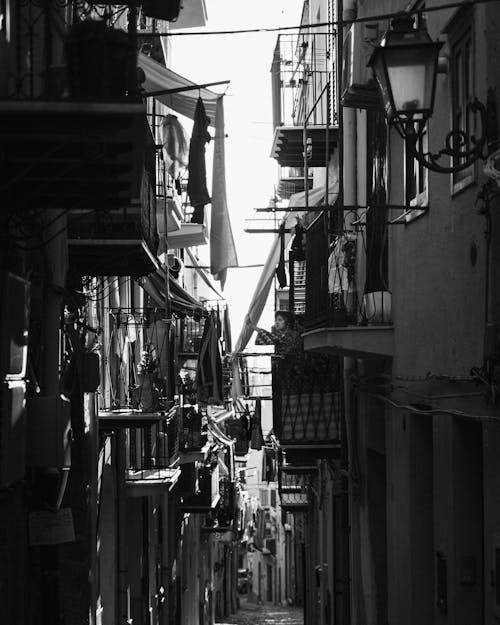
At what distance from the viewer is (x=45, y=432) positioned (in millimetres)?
9562

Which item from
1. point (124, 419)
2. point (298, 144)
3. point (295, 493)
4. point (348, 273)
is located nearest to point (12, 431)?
point (124, 419)

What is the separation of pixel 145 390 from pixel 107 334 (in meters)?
1.02

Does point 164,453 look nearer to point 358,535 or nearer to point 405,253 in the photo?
point 358,535

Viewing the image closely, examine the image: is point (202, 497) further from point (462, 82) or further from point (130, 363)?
point (462, 82)

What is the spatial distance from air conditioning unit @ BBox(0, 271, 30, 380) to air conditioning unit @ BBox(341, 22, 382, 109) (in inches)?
246

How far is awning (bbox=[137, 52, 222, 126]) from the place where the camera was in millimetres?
13695

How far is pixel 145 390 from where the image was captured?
59.4ft

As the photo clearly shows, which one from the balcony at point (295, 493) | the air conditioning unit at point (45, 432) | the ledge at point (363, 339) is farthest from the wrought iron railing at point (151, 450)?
the air conditioning unit at point (45, 432)

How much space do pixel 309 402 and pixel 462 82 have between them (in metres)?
8.65

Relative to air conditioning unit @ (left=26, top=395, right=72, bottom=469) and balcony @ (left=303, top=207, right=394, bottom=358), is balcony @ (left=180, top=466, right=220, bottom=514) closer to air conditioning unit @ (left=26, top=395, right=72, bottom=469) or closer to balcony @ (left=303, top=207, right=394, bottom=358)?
balcony @ (left=303, top=207, right=394, bottom=358)

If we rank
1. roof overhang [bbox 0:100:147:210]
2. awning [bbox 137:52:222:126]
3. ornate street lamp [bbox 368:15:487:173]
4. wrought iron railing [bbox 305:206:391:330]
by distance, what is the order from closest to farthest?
roof overhang [bbox 0:100:147:210]
ornate street lamp [bbox 368:15:487:173]
awning [bbox 137:52:222:126]
wrought iron railing [bbox 305:206:391:330]

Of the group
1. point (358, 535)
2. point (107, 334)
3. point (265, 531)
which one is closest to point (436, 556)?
point (358, 535)

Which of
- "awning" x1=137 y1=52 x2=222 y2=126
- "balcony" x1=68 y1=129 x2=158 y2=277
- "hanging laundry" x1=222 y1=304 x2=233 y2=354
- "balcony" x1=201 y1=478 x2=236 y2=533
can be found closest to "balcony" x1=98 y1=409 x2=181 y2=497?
"balcony" x1=68 y1=129 x2=158 y2=277

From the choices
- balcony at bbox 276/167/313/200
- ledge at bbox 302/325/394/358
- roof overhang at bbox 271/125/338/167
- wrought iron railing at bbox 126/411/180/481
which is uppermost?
balcony at bbox 276/167/313/200
